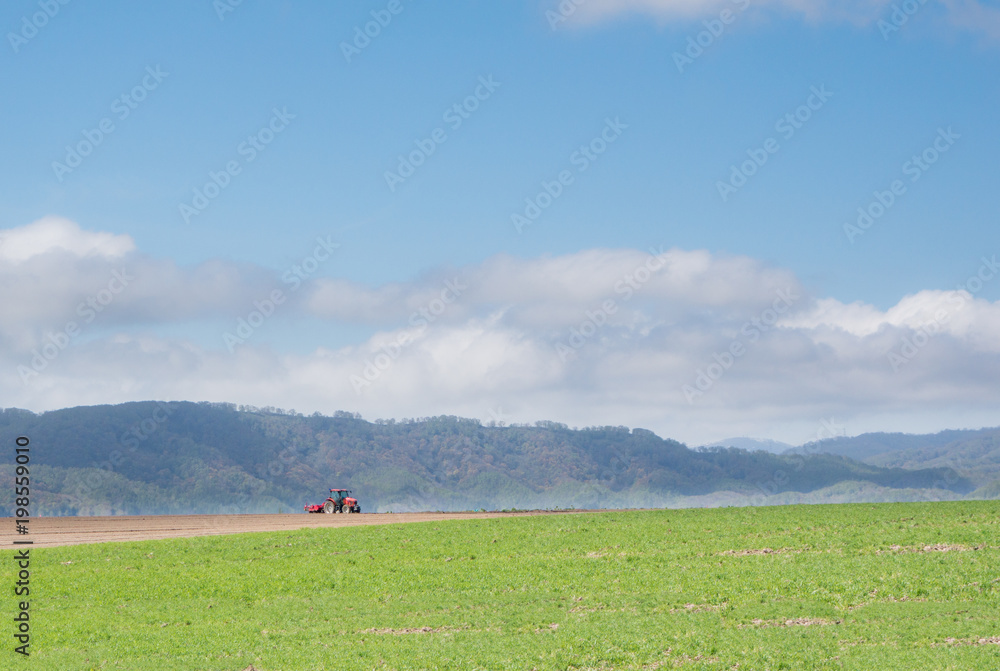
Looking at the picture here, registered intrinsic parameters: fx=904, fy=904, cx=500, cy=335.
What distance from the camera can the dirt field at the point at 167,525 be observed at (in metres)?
70.8

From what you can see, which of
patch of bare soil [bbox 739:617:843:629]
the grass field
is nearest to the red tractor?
the grass field

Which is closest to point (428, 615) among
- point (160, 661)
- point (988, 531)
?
point (160, 661)

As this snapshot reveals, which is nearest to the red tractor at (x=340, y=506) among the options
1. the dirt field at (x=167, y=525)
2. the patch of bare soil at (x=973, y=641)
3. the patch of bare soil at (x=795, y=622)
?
the dirt field at (x=167, y=525)

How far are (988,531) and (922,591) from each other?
1483 centimetres

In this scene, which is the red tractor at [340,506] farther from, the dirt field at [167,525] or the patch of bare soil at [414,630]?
the patch of bare soil at [414,630]

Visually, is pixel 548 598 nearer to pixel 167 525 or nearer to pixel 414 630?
pixel 414 630

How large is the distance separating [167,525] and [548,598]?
5556 centimetres

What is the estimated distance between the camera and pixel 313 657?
30781 mm

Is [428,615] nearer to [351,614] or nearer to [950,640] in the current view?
[351,614]

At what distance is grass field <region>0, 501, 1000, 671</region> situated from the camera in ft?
98.0

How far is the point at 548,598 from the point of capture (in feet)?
127

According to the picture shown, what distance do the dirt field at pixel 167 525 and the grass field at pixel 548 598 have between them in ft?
41.1

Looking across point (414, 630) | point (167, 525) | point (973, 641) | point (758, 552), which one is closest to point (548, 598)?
point (414, 630)

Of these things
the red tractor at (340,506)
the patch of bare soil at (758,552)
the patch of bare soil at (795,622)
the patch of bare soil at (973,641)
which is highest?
the red tractor at (340,506)
